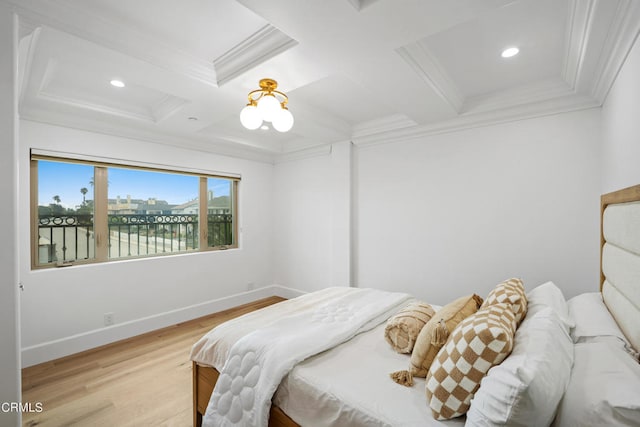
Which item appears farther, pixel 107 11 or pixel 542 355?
pixel 107 11

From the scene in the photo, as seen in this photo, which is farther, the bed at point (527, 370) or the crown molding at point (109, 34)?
the crown molding at point (109, 34)

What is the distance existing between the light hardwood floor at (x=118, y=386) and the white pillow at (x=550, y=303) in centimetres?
232

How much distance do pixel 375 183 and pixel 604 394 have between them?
2.96 metres

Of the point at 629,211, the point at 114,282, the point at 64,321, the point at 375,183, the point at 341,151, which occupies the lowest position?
the point at 64,321

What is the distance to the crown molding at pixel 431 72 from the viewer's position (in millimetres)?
1828

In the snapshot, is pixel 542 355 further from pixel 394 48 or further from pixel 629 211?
pixel 394 48

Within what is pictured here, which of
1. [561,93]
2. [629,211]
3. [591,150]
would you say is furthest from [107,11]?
[591,150]

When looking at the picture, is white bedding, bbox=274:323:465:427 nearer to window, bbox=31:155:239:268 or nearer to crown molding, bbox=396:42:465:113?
crown molding, bbox=396:42:465:113

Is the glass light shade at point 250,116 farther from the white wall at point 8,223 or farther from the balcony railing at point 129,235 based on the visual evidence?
the balcony railing at point 129,235

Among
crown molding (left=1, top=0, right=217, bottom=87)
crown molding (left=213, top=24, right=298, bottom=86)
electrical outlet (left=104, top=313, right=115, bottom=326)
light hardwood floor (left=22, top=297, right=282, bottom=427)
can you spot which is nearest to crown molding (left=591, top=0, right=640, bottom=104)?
crown molding (left=213, top=24, right=298, bottom=86)

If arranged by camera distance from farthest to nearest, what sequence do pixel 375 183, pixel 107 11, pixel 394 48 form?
1. pixel 375 183
2. pixel 394 48
3. pixel 107 11

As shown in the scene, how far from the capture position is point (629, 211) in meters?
1.37

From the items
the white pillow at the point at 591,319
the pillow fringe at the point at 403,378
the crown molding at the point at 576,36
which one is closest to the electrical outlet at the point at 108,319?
the pillow fringe at the point at 403,378

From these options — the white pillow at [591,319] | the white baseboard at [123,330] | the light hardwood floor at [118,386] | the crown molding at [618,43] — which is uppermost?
the crown molding at [618,43]
